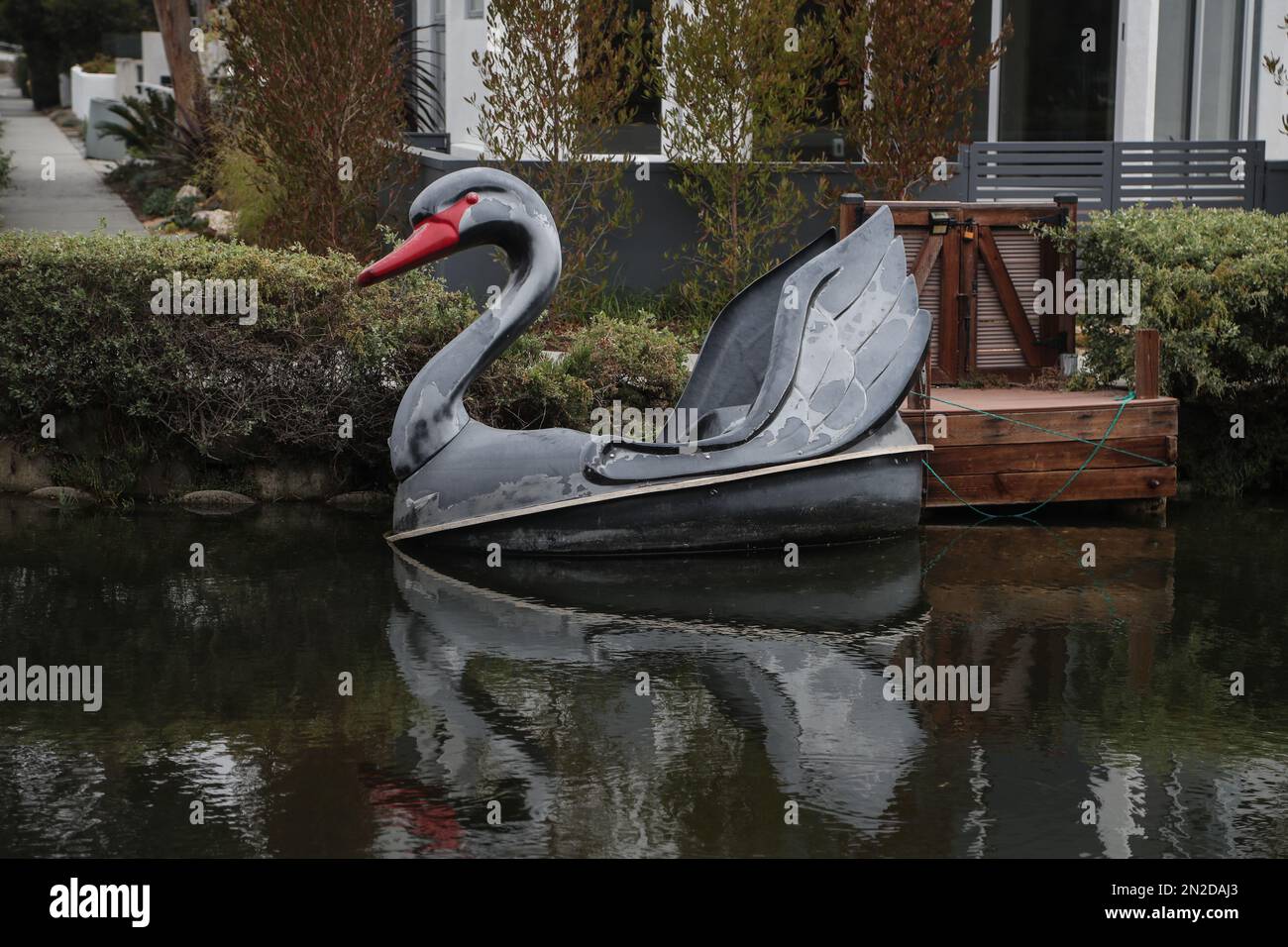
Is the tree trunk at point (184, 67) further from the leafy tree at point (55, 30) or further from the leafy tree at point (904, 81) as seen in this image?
the leafy tree at point (55, 30)

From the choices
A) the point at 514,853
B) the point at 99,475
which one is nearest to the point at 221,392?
the point at 99,475

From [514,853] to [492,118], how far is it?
9686mm

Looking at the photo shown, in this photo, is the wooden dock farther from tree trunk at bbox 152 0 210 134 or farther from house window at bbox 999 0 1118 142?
tree trunk at bbox 152 0 210 134

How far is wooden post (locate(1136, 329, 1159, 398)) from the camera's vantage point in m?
9.91

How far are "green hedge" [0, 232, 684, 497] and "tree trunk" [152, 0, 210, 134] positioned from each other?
42.0ft

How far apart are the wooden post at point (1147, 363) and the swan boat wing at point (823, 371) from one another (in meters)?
1.65

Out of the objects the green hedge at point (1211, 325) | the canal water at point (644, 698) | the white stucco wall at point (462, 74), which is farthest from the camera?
the white stucco wall at point (462, 74)

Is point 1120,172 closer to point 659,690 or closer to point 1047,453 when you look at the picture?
point 1047,453

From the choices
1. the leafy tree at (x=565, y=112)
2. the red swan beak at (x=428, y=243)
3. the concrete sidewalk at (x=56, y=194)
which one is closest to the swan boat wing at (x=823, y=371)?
the red swan beak at (x=428, y=243)

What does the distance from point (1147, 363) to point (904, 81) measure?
4.66 metres

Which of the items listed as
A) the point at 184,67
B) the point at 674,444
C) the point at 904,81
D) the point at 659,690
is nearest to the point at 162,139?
the point at 184,67

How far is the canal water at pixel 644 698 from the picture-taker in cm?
519

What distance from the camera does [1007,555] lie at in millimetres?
8961

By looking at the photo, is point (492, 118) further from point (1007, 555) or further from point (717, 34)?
point (1007, 555)
